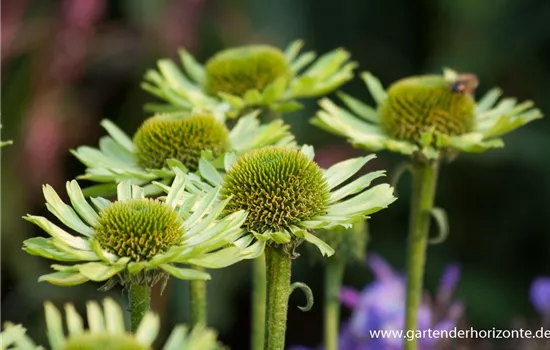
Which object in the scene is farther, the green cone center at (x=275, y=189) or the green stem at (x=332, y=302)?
the green stem at (x=332, y=302)

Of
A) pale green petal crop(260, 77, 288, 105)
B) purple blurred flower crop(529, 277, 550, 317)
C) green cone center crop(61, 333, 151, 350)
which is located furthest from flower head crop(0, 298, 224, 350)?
purple blurred flower crop(529, 277, 550, 317)

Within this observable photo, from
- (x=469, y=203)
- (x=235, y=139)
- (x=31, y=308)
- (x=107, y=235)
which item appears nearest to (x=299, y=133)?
(x=469, y=203)

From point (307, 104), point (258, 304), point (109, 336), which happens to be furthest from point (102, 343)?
point (307, 104)

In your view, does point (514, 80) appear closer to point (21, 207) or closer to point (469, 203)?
point (469, 203)

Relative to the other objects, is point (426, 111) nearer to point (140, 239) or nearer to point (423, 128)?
point (423, 128)

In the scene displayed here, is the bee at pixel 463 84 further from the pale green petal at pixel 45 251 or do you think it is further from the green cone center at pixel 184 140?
the pale green petal at pixel 45 251

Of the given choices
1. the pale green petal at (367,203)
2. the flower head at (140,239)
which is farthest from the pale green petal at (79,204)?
the pale green petal at (367,203)
